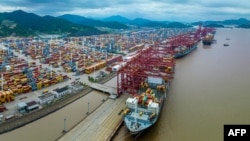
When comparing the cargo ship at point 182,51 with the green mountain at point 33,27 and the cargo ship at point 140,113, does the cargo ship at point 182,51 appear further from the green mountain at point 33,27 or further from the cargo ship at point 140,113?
the green mountain at point 33,27

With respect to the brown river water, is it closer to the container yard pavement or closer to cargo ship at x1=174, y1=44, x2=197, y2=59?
the container yard pavement

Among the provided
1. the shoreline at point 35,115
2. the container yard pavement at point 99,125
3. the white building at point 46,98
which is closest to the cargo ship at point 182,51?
the shoreline at point 35,115

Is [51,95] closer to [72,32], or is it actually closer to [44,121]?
[44,121]

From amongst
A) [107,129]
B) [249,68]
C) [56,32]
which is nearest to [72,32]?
[56,32]

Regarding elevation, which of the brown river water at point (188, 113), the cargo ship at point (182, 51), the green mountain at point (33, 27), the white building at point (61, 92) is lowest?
the brown river water at point (188, 113)

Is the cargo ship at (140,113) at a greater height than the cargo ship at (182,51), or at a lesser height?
lesser

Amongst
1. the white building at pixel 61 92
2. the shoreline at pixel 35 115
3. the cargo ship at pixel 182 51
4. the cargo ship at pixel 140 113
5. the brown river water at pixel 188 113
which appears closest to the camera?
the cargo ship at pixel 140 113

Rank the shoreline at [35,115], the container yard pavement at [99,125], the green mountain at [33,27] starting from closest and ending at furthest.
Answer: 1. the container yard pavement at [99,125]
2. the shoreline at [35,115]
3. the green mountain at [33,27]
